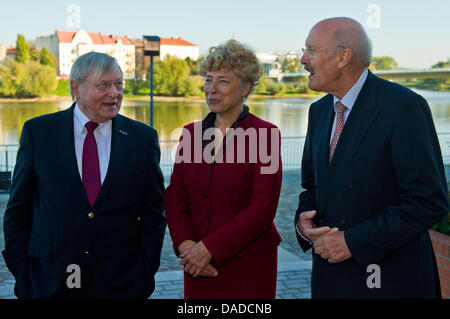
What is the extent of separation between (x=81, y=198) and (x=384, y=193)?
4.02 feet

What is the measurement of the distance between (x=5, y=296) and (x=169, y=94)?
5776 cm

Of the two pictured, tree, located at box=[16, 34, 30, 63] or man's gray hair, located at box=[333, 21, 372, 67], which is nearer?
man's gray hair, located at box=[333, 21, 372, 67]

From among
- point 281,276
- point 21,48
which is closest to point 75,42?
point 21,48

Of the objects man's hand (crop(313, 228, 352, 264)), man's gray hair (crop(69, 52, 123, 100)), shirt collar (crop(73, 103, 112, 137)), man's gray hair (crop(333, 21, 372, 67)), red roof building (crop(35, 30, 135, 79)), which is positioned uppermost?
red roof building (crop(35, 30, 135, 79))

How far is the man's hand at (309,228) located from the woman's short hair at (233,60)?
719mm

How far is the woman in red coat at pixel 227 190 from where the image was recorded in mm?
2328

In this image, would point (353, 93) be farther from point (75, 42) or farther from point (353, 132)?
point (75, 42)

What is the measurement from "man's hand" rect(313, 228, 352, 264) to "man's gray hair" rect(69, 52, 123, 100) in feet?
3.82

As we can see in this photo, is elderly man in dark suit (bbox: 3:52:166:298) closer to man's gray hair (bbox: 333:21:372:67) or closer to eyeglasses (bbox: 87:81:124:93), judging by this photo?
eyeglasses (bbox: 87:81:124:93)

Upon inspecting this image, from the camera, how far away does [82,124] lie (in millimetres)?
2309

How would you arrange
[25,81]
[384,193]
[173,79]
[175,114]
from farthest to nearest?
[175,114] < [173,79] < [25,81] < [384,193]

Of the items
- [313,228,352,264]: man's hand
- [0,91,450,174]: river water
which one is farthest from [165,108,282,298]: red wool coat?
[0,91,450,174]: river water

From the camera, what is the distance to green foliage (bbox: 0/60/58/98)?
57.4m
